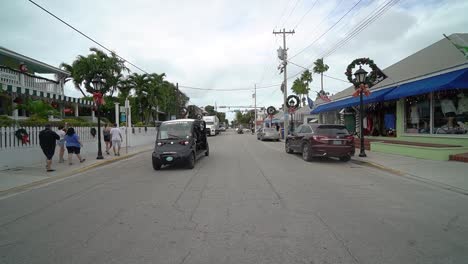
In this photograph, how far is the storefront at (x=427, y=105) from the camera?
11336 millimetres

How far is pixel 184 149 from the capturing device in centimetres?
1012

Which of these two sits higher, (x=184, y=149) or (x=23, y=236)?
(x=184, y=149)

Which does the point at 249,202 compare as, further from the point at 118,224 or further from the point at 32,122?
the point at 32,122

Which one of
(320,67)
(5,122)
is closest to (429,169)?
(5,122)

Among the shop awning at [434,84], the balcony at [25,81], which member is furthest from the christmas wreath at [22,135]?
the shop awning at [434,84]

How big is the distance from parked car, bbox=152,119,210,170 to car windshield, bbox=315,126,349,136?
17.8 feet

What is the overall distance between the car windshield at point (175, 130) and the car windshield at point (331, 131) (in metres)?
5.61

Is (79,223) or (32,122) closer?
(79,223)

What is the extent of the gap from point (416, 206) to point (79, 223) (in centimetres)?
667

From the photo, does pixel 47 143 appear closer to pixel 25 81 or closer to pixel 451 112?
pixel 25 81

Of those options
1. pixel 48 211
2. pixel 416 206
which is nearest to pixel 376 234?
pixel 416 206

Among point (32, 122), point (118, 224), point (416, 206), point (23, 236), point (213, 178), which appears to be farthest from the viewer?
point (32, 122)

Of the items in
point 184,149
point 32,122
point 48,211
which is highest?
point 32,122

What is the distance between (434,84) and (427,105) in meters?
2.81
